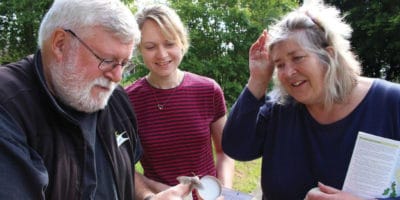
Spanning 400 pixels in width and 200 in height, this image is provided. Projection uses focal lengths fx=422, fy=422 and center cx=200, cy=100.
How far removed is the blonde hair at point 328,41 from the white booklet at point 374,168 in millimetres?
261

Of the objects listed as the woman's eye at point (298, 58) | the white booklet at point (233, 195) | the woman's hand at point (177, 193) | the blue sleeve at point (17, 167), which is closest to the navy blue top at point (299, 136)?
the white booklet at point (233, 195)

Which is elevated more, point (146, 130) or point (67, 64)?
point (67, 64)

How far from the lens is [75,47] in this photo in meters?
1.79

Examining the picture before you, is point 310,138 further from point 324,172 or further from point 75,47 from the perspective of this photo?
point 75,47

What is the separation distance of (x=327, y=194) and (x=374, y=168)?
25cm

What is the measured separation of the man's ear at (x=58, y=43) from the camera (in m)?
1.76

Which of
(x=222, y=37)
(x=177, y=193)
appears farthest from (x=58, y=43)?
(x=222, y=37)

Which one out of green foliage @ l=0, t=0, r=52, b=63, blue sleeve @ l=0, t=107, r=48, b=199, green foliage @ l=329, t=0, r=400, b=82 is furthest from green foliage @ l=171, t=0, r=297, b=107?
green foliage @ l=329, t=0, r=400, b=82

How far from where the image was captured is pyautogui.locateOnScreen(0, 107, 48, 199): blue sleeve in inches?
56.6

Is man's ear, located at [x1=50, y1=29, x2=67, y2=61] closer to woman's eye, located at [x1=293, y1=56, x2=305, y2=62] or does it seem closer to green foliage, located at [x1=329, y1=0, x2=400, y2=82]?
woman's eye, located at [x1=293, y1=56, x2=305, y2=62]

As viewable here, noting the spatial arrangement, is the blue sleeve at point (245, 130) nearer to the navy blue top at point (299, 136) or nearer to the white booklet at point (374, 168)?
the navy blue top at point (299, 136)

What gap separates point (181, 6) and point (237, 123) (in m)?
5.97

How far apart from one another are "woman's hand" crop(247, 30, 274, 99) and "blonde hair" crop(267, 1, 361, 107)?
0.19 meters

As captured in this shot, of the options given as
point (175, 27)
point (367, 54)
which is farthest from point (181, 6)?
point (367, 54)
